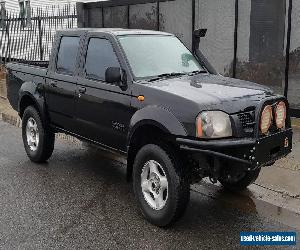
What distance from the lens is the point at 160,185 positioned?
4555mm

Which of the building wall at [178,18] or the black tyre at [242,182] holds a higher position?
the building wall at [178,18]

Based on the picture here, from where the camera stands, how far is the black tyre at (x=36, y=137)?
21.7 ft

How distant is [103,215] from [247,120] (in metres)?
1.92

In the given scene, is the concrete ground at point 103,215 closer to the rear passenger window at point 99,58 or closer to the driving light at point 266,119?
the driving light at point 266,119

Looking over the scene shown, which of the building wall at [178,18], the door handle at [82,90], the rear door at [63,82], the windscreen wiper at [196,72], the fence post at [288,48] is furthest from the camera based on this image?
the building wall at [178,18]

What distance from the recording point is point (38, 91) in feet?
21.6

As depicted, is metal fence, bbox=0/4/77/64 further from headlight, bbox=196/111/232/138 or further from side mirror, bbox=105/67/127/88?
headlight, bbox=196/111/232/138

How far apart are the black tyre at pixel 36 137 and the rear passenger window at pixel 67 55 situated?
3.14 feet

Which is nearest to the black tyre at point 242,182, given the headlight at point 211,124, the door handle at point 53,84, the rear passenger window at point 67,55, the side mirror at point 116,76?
the headlight at point 211,124

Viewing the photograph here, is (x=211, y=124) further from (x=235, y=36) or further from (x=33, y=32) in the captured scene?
(x=33, y=32)

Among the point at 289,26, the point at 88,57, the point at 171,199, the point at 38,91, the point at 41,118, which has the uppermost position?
the point at 289,26

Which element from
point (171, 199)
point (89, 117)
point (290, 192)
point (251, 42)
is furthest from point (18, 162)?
point (251, 42)

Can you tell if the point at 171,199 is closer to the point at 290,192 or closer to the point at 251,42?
the point at 290,192

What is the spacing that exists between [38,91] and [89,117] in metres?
1.46
